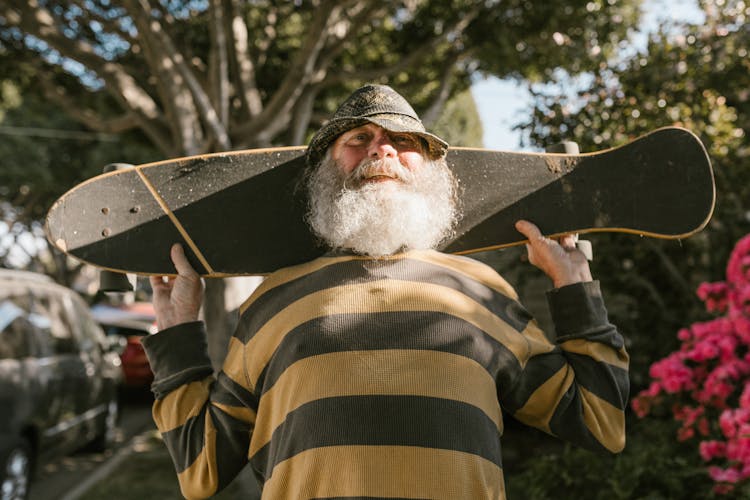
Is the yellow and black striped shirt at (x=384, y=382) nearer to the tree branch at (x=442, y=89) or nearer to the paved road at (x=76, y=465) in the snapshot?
the paved road at (x=76, y=465)

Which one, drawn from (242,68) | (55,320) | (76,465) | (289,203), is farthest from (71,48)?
(289,203)

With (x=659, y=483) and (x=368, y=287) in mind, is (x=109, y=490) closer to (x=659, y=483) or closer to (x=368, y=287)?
(x=659, y=483)

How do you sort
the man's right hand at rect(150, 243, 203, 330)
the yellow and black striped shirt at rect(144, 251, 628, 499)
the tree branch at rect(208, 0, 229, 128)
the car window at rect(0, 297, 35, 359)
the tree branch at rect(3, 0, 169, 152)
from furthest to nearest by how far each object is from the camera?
1. the tree branch at rect(3, 0, 169, 152)
2. the tree branch at rect(208, 0, 229, 128)
3. the car window at rect(0, 297, 35, 359)
4. the man's right hand at rect(150, 243, 203, 330)
5. the yellow and black striped shirt at rect(144, 251, 628, 499)

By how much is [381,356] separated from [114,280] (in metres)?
1.01

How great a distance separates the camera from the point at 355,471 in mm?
1447

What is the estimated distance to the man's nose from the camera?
71.6 inches

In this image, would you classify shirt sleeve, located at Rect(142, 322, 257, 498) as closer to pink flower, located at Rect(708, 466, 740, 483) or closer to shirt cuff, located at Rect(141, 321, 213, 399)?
shirt cuff, located at Rect(141, 321, 213, 399)

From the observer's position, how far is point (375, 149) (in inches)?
72.0

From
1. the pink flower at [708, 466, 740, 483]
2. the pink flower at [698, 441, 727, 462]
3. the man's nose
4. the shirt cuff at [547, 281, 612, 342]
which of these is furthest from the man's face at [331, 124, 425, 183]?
the pink flower at [698, 441, 727, 462]

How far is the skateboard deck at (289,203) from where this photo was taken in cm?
204

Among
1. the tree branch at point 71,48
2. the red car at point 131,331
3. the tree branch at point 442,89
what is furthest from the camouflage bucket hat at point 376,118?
the red car at point 131,331

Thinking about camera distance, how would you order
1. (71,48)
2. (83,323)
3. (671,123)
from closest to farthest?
1. (671,123)
2. (71,48)
3. (83,323)

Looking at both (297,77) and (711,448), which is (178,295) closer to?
(711,448)

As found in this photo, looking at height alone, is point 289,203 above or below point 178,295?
above
